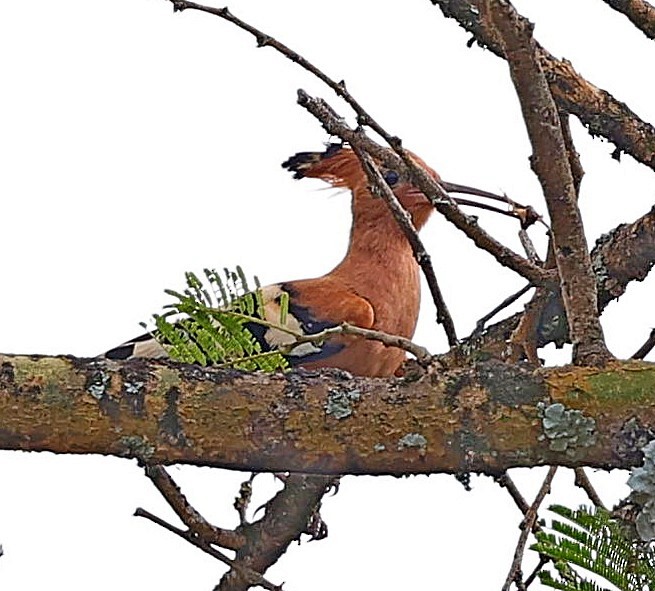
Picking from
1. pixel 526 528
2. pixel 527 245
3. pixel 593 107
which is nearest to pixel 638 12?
pixel 593 107

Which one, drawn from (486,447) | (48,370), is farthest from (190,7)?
(486,447)

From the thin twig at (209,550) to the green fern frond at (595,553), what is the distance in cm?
79

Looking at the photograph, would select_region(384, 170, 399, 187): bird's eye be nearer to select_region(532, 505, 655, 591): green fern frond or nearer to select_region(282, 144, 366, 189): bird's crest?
select_region(282, 144, 366, 189): bird's crest

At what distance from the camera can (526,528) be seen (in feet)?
5.34

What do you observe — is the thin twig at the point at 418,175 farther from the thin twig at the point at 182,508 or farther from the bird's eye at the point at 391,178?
the bird's eye at the point at 391,178

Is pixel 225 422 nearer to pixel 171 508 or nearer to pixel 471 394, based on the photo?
pixel 471 394

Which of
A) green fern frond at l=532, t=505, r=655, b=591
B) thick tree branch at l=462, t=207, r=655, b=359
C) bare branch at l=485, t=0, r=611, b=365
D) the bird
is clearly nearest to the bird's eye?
the bird

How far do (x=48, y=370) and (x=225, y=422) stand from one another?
0.16 meters

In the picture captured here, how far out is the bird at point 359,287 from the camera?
240 cm

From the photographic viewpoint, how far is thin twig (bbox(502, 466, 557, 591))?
159cm

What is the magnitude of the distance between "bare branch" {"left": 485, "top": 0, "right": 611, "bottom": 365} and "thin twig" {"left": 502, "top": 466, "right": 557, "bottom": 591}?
1.47 ft

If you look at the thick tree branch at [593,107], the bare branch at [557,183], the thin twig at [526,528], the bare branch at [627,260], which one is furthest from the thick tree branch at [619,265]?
the bare branch at [557,183]

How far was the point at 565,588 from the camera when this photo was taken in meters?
0.97

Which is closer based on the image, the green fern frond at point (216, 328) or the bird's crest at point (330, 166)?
the green fern frond at point (216, 328)
